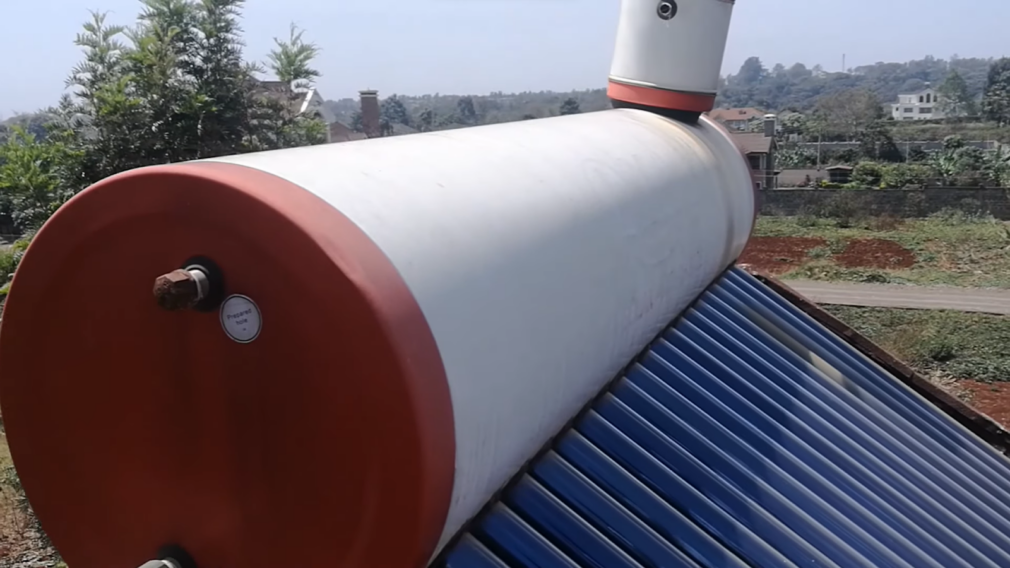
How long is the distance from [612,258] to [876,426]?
224 centimetres

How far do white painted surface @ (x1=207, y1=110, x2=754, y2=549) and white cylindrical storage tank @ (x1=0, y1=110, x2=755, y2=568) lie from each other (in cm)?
1

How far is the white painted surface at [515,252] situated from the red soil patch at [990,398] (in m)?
12.1

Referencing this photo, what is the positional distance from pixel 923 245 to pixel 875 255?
7.70 ft

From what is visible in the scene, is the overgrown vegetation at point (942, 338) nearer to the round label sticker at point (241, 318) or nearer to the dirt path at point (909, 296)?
the dirt path at point (909, 296)

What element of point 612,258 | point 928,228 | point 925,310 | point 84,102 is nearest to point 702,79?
point 612,258

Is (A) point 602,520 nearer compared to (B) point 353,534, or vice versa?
(B) point 353,534

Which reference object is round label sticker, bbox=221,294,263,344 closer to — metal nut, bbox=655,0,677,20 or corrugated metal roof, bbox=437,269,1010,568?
corrugated metal roof, bbox=437,269,1010,568

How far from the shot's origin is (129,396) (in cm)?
218

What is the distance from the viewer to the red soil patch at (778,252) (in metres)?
25.1

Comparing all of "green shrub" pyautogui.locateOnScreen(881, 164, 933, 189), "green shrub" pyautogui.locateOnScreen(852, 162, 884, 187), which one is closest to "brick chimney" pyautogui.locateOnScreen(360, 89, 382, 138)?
"green shrub" pyautogui.locateOnScreen(881, 164, 933, 189)

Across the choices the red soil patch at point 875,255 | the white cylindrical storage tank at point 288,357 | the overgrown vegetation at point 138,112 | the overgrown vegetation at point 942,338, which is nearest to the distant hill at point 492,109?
the red soil patch at point 875,255

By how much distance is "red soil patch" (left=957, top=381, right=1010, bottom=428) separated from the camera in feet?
44.3

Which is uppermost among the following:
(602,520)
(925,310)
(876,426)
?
(602,520)

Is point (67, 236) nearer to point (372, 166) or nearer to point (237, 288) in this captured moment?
point (237, 288)
